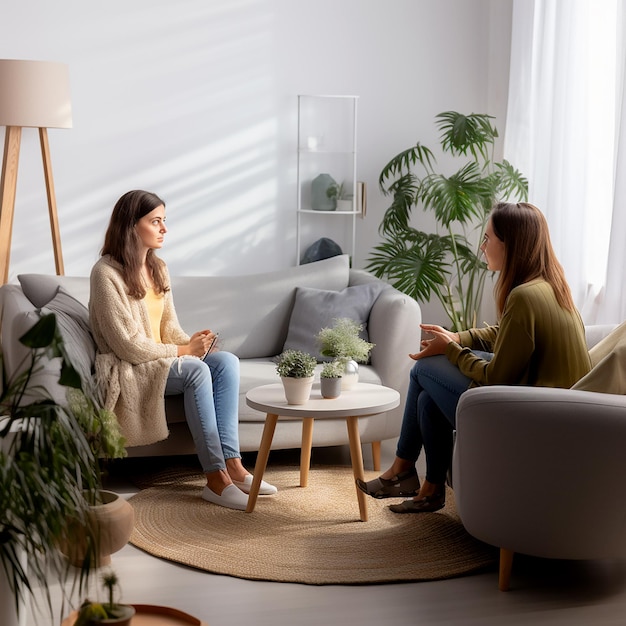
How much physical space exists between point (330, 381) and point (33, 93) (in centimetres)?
230

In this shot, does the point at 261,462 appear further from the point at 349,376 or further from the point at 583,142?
the point at 583,142

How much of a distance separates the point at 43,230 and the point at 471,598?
134 inches

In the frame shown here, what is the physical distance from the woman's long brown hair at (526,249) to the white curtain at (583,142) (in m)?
1.26

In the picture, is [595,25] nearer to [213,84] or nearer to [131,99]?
[213,84]

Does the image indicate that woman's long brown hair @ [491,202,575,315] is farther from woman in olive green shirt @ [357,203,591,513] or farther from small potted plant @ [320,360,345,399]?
small potted plant @ [320,360,345,399]

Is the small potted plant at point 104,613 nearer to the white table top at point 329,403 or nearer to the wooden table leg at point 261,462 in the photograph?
the white table top at point 329,403

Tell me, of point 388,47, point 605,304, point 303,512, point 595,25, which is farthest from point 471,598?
point 388,47

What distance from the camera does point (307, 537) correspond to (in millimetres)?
3170

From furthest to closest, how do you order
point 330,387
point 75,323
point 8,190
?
point 8,190 → point 75,323 → point 330,387

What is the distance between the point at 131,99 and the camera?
5285 millimetres

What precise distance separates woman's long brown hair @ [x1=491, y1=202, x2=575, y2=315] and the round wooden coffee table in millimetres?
632

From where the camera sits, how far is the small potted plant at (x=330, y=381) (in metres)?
3.38

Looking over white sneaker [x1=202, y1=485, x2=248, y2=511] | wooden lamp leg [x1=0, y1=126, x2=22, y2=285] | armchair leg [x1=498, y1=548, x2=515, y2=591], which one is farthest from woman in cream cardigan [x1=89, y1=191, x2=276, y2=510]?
wooden lamp leg [x1=0, y1=126, x2=22, y2=285]

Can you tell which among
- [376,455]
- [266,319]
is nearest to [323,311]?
[266,319]
